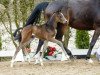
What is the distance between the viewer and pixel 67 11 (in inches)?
396

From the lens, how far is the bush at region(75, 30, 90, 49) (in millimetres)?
14227

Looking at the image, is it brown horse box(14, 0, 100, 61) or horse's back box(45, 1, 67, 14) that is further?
horse's back box(45, 1, 67, 14)

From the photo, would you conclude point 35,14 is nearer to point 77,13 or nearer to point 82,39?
point 77,13

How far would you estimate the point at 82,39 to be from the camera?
14297 mm

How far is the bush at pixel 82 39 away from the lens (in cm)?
1423

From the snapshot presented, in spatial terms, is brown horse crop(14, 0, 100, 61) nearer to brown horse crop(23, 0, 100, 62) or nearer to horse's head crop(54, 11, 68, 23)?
brown horse crop(23, 0, 100, 62)

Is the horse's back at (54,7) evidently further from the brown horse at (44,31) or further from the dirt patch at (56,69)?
the dirt patch at (56,69)

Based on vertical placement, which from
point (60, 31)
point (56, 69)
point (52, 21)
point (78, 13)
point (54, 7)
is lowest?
point (56, 69)

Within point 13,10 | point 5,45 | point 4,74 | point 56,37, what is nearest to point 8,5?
point 13,10

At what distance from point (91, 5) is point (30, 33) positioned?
185 centimetres

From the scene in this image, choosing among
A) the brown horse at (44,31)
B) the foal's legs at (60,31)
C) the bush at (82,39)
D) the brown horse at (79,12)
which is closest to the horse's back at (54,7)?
the brown horse at (79,12)

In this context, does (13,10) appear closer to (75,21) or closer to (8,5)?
(8,5)

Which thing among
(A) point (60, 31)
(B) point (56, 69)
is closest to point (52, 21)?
(A) point (60, 31)

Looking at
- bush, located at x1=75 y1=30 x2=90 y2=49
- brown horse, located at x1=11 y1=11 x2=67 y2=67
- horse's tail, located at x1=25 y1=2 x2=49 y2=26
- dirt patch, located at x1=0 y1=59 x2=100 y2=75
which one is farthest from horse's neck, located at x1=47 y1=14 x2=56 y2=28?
bush, located at x1=75 y1=30 x2=90 y2=49
